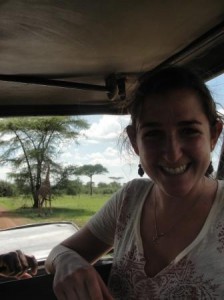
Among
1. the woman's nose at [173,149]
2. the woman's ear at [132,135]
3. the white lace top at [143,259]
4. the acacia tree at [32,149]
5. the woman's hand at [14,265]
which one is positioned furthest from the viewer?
the acacia tree at [32,149]

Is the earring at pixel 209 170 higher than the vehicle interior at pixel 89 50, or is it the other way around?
the vehicle interior at pixel 89 50

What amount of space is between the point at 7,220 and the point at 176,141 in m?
2.70

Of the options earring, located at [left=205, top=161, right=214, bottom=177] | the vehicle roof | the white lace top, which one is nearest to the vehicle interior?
the vehicle roof

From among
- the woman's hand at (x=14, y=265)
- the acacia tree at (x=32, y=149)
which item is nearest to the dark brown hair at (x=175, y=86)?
the woman's hand at (x=14, y=265)

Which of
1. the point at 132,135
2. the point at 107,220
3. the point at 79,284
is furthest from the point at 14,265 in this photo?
the point at 132,135

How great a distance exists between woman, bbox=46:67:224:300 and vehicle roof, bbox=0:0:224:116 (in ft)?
0.55

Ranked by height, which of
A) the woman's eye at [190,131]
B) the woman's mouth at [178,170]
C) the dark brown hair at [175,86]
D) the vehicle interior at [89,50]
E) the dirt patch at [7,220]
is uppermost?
the vehicle interior at [89,50]

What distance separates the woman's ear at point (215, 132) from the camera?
4.32ft

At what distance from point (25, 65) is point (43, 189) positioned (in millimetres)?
2184

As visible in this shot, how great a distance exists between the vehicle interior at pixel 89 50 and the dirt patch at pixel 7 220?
1.53 m

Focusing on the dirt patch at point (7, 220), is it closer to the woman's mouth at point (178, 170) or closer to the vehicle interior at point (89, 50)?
the vehicle interior at point (89, 50)

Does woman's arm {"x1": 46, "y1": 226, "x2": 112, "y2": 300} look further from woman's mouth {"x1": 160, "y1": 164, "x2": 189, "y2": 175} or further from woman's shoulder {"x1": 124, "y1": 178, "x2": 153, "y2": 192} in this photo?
woman's mouth {"x1": 160, "y1": 164, "x2": 189, "y2": 175}

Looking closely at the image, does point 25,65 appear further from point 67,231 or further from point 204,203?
point 67,231

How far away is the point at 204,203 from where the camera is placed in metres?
1.26
